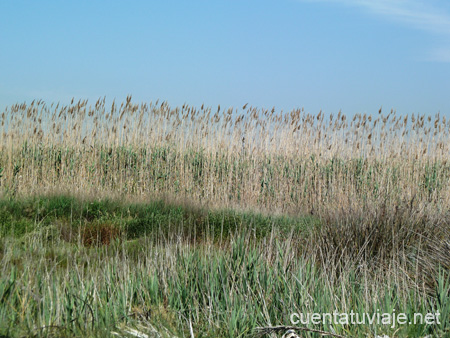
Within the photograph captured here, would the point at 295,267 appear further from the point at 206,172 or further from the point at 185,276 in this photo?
the point at 206,172

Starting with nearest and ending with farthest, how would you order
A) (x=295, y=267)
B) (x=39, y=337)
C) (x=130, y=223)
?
(x=39, y=337), (x=295, y=267), (x=130, y=223)

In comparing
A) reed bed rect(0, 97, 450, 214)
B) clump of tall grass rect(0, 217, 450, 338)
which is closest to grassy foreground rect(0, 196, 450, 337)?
clump of tall grass rect(0, 217, 450, 338)

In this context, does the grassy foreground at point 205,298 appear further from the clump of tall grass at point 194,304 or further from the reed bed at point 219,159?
the reed bed at point 219,159

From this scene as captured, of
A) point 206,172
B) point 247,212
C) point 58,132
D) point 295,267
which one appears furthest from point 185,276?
point 58,132

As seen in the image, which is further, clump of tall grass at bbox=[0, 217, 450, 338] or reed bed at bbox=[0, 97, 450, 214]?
reed bed at bbox=[0, 97, 450, 214]

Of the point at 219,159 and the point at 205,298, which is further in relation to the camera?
the point at 219,159

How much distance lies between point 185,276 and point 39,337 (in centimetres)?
116

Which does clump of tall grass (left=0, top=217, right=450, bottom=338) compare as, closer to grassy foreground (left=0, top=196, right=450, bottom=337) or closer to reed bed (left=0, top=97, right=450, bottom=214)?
grassy foreground (left=0, top=196, right=450, bottom=337)

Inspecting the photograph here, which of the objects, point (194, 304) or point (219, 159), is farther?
point (219, 159)

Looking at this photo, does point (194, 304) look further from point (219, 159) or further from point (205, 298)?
point (219, 159)

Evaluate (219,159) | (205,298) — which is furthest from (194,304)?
(219,159)

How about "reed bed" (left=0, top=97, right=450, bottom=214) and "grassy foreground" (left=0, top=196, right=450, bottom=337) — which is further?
"reed bed" (left=0, top=97, right=450, bottom=214)

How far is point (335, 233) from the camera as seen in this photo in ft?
16.9

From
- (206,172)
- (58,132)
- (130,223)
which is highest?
(58,132)
